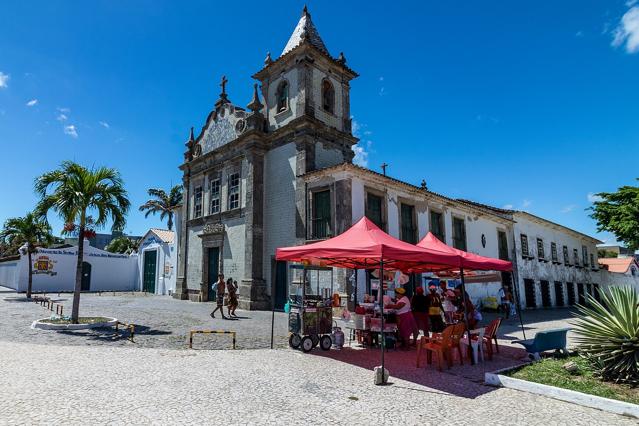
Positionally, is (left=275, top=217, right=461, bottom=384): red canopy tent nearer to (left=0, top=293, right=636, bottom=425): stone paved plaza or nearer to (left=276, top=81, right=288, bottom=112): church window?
(left=0, top=293, right=636, bottom=425): stone paved plaza

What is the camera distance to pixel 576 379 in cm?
622

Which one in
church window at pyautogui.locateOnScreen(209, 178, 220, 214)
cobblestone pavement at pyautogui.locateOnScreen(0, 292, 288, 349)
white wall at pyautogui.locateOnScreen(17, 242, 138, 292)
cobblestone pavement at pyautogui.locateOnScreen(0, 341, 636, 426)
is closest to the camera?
cobblestone pavement at pyautogui.locateOnScreen(0, 341, 636, 426)

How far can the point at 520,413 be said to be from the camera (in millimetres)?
4930

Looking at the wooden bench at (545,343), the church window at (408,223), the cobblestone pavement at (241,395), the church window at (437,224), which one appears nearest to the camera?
the cobblestone pavement at (241,395)

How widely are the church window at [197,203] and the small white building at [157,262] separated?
4.03m

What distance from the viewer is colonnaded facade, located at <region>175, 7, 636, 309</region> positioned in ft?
55.0

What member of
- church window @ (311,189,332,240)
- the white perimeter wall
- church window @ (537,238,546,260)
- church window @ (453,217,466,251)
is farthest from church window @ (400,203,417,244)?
the white perimeter wall

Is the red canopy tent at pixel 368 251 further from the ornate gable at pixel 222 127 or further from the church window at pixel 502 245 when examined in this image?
the church window at pixel 502 245

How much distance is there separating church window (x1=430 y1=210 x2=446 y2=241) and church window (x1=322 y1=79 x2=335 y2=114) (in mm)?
7369

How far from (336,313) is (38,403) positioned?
11145 mm

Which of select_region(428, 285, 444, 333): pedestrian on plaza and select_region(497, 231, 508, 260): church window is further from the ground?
select_region(497, 231, 508, 260): church window

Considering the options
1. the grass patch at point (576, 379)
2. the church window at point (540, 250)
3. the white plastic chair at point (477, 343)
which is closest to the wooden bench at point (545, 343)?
the grass patch at point (576, 379)

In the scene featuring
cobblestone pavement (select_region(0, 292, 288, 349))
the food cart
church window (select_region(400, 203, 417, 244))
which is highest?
church window (select_region(400, 203, 417, 244))

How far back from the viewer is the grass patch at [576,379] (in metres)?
5.45
